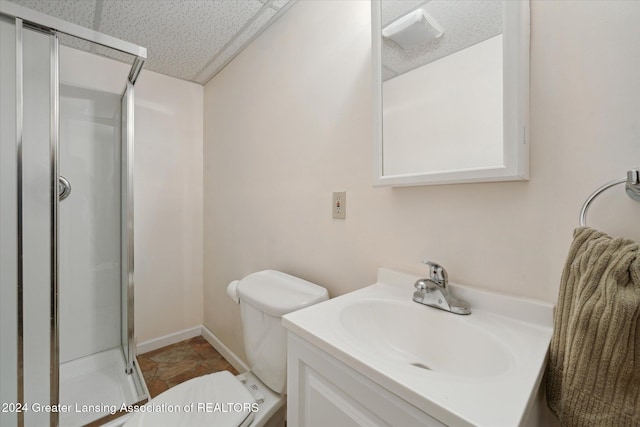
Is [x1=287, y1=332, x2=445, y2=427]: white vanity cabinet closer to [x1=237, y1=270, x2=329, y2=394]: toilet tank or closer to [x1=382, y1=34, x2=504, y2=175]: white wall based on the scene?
[x1=237, y1=270, x2=329, y2=394]: toilet tank

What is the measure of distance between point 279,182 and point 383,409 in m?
1.13

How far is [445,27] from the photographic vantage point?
81 cm

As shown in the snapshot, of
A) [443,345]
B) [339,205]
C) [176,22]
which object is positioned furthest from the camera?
[176,22]

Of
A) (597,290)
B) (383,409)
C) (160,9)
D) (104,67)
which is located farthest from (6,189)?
(597,290)

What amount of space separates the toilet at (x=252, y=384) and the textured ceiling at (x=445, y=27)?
2.89ft

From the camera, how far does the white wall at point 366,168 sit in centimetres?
59

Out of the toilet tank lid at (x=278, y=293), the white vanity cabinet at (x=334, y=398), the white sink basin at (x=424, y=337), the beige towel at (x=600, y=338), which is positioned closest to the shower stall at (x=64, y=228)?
Result: the toilet tank lid at (x=278, y=293)

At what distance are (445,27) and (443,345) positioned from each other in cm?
93

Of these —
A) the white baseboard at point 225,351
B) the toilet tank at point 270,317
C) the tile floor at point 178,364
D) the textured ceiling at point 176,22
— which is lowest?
the tile floor at point 178,364

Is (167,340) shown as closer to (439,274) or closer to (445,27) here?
(439,274)

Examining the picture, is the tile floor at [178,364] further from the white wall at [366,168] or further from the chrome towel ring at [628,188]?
the chrome towel ring at [628,188]

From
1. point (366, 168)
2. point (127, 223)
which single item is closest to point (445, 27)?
point (366, 168)

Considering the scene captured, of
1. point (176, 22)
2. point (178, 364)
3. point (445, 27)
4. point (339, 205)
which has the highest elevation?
point (176, 22)

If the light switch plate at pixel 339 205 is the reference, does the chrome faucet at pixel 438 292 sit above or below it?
below
